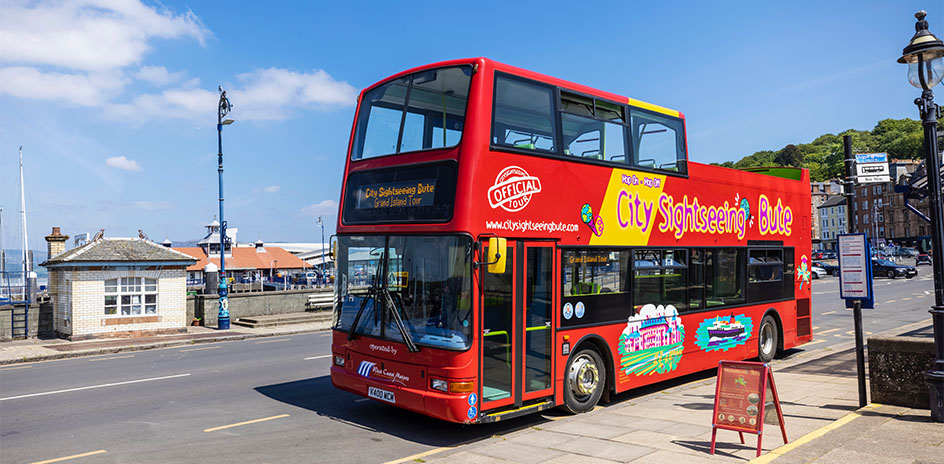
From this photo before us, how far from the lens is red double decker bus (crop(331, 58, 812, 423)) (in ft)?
26.1

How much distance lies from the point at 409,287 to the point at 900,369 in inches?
271

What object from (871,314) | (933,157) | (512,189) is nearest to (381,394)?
(512,189)

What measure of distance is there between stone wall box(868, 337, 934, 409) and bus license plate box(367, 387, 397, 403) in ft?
21.9

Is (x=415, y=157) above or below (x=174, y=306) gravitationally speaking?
above

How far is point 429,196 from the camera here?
823 centimetres

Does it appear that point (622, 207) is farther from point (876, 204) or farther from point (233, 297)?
point (876, 204)

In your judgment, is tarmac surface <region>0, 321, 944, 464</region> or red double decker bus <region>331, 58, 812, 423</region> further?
red double decker bus <region>331, 58, 812, 423</region>

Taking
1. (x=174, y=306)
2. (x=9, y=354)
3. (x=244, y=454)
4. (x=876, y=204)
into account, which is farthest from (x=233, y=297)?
(x=876, y=204)

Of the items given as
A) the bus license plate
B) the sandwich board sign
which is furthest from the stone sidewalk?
the sandwich board sign

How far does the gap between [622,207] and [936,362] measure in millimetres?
4515

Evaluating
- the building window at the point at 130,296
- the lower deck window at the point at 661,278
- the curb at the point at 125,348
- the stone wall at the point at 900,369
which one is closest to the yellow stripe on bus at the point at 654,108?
the lower deck window at the point at 661,278

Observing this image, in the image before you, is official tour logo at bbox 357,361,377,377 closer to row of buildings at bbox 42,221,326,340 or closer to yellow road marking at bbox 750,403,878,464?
yellow road marking at bbox 750,403,878,464

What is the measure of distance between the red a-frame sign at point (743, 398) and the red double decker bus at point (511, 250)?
7.54 ft

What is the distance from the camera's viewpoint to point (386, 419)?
30.4 feet
